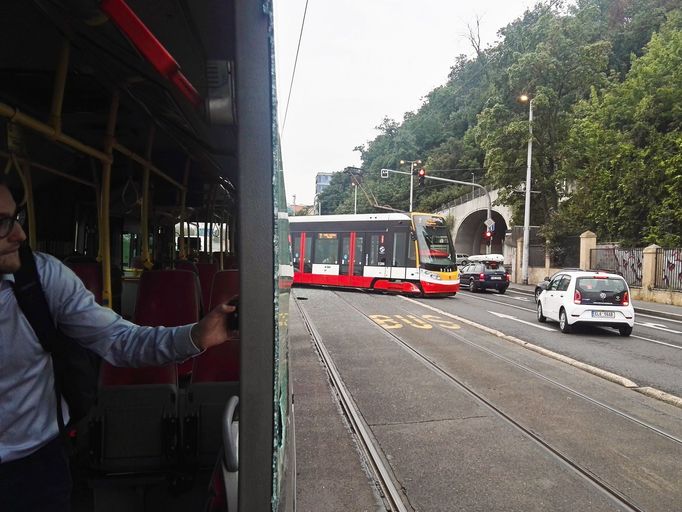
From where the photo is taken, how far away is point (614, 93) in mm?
29266

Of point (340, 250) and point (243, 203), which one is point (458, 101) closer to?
point (340, 250)

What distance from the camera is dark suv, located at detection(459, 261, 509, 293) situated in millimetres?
24578

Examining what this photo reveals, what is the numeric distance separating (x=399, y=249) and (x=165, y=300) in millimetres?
16405

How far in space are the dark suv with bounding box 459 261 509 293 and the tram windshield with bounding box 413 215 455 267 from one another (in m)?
6.03

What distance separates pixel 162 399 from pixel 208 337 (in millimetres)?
1628

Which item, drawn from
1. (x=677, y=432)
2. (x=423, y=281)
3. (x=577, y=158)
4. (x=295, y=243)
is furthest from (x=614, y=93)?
(x=677, y=432)

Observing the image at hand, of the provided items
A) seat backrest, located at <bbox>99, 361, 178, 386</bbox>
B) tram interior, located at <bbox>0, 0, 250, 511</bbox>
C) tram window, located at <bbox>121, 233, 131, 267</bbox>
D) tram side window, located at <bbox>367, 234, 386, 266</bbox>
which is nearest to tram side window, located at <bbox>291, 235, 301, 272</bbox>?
tram side window, located at <bbox>367, 234, 386, 266</bbox>

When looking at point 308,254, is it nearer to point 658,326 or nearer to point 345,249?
point 345,249

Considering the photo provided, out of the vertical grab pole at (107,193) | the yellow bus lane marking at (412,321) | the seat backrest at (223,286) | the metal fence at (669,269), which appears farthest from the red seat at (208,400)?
the metal fence at (669,269)

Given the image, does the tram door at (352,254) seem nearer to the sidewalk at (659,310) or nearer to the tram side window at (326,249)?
the tram side window at (326,249)

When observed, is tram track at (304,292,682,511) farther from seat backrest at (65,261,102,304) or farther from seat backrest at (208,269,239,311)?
seat backrest at (65,261,102,304)

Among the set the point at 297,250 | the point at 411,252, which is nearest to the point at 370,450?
the point at 411,252

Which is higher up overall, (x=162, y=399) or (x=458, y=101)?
(x=458, y=101)

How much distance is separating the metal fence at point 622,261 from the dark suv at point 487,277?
471 cm
